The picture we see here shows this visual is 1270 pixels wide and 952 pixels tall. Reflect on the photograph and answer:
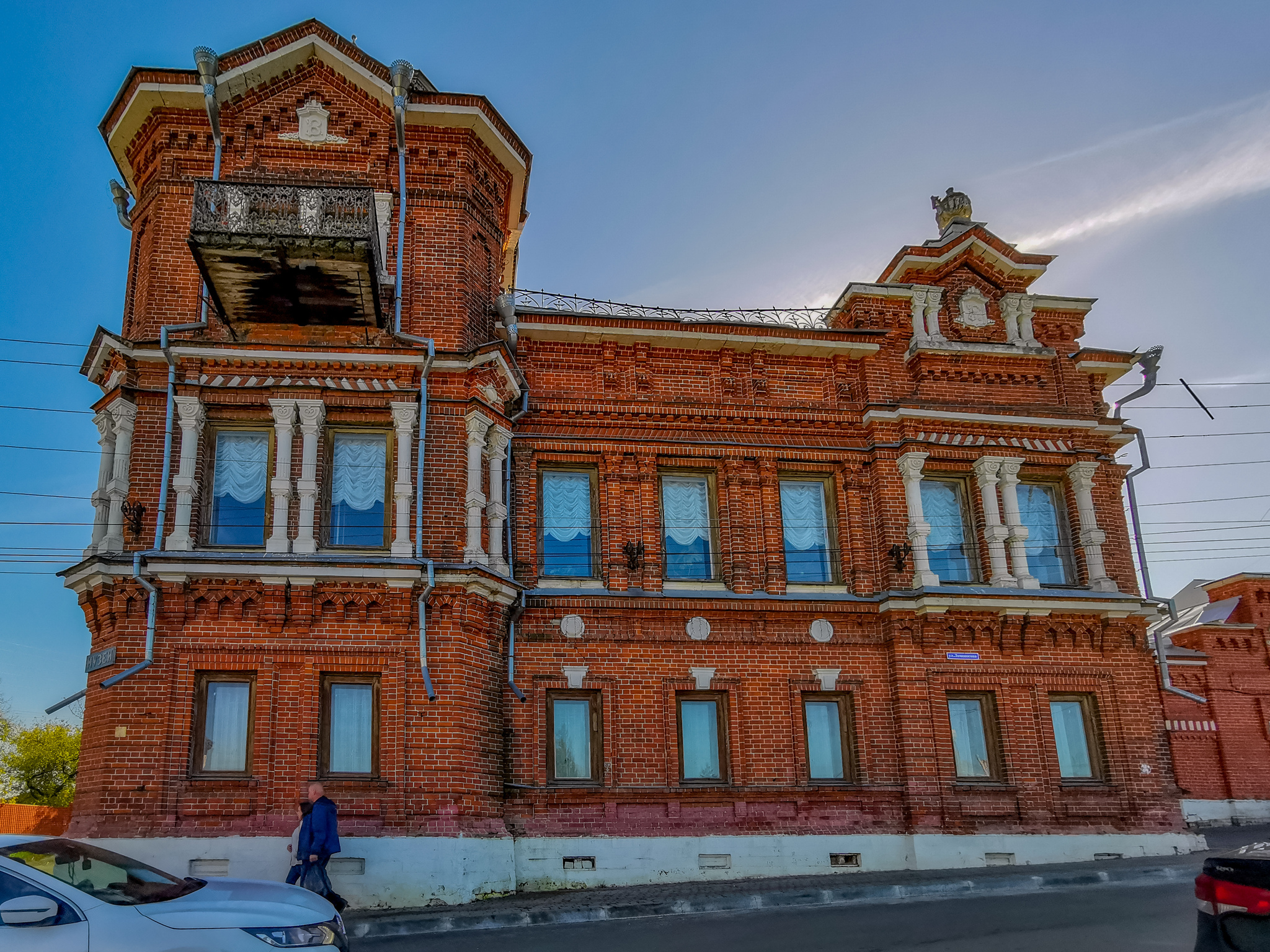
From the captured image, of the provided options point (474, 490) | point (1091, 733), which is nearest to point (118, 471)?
point (474, 490)

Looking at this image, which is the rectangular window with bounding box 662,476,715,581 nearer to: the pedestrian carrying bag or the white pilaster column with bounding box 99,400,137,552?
the pedestrian carrying bag

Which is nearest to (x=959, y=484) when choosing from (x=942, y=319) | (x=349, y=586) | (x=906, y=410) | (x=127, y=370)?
(x=906, y=410)

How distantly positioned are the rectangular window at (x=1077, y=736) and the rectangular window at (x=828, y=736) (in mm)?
3472

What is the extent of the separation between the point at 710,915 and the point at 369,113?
505 inches

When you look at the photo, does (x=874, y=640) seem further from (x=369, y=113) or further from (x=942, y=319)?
(x=369, y=113)

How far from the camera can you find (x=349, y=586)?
13.8 meters

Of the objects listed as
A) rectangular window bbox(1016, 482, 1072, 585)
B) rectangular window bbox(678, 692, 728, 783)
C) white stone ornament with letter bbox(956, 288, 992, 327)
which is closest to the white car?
rectangular window bbox(678, 692, 728, 783)

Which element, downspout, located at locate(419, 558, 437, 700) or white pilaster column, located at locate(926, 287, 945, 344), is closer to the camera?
downspout, located at locate(419, 558, 437, 700)

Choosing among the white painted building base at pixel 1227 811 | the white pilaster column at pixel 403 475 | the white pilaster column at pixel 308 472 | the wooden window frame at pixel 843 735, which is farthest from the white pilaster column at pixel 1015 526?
the white pilaster column at pixel 308 472

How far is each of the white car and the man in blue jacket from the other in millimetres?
4006

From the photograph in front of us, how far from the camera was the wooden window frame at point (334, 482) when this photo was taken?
1455cm

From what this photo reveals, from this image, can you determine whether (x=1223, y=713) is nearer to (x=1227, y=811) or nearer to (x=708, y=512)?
(x=1227, y=811)

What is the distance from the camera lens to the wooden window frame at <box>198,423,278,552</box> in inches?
566

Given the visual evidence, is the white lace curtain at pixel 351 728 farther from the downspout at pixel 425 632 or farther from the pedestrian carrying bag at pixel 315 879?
the pedestrian carrying bag at pixel 315 879
